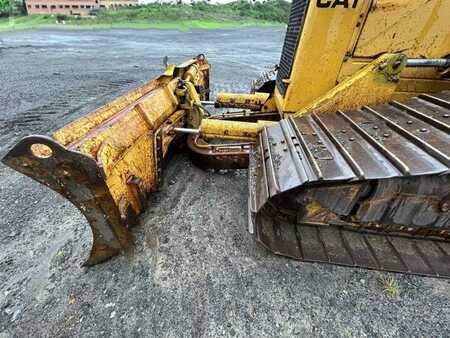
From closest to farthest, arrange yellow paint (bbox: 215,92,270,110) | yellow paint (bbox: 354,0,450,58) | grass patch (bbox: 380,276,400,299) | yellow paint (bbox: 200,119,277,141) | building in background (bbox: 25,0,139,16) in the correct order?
grass patch (bbox: 380,276,400,299) < yellow paint (bbox: 354,0,450,58) < yellow paint (bbox: 200,119,277,141) < yellow paint (bbox: 215,92,270,110) < building in background (bbox: 25,0,139,16)

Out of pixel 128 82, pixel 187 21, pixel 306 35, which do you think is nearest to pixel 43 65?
pixel 128 82

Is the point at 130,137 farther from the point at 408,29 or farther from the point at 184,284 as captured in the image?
the point at 408,29

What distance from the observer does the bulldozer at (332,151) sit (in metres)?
1.52

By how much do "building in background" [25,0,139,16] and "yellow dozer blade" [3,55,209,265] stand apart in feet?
160

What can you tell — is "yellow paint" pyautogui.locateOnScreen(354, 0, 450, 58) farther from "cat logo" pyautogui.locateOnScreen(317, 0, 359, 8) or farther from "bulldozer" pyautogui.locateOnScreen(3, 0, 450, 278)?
"cat logo" pyautogui.locateOnScreen(317, 0, 359, 8)

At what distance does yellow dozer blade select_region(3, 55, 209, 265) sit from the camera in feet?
4.67

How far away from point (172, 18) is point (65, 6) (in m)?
23.9

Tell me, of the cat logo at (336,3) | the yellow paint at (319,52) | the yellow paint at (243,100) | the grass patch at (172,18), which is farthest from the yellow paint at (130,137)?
the grass patch at (172,18)

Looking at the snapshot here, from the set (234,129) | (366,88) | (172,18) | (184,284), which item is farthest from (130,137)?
(172,18)

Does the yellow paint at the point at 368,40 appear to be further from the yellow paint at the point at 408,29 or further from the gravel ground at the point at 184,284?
the gravel ground at the point at 184,284

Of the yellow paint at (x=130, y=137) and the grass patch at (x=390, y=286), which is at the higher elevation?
the yellow paint at (x=130, y=137)

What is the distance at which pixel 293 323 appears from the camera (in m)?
1.60

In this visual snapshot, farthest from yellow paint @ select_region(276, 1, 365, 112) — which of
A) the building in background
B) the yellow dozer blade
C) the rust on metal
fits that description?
the building in background

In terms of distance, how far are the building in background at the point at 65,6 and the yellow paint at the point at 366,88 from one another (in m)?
49.6
